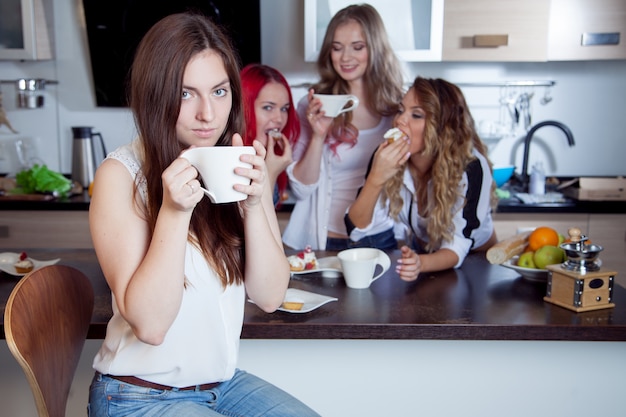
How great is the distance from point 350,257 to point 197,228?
64 centimetres

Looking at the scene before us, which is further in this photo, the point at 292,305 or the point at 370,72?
the point at 370,72

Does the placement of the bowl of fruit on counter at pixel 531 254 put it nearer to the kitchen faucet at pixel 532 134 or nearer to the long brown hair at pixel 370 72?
the long brown hair at pixel 370 72

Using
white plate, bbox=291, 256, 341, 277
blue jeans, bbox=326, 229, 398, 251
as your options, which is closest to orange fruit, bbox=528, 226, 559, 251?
white plate, bbox=291, 256, 341, 277

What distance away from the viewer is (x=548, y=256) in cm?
176

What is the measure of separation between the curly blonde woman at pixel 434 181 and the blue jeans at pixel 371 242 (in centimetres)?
7

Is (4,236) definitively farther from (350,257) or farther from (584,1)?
(584,1)

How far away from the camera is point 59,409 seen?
3.88 ft

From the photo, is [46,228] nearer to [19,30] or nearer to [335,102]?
[19,30]

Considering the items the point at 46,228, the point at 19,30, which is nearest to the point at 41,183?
the point at 46,228

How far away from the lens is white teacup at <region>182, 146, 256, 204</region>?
109 centimetres

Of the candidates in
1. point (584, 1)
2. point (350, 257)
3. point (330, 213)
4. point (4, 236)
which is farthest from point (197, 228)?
point (584, 1)

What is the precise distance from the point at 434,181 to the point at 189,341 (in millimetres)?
1060

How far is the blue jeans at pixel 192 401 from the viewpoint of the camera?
3.93ft

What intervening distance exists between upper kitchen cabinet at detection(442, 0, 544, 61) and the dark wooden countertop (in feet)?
5.21
